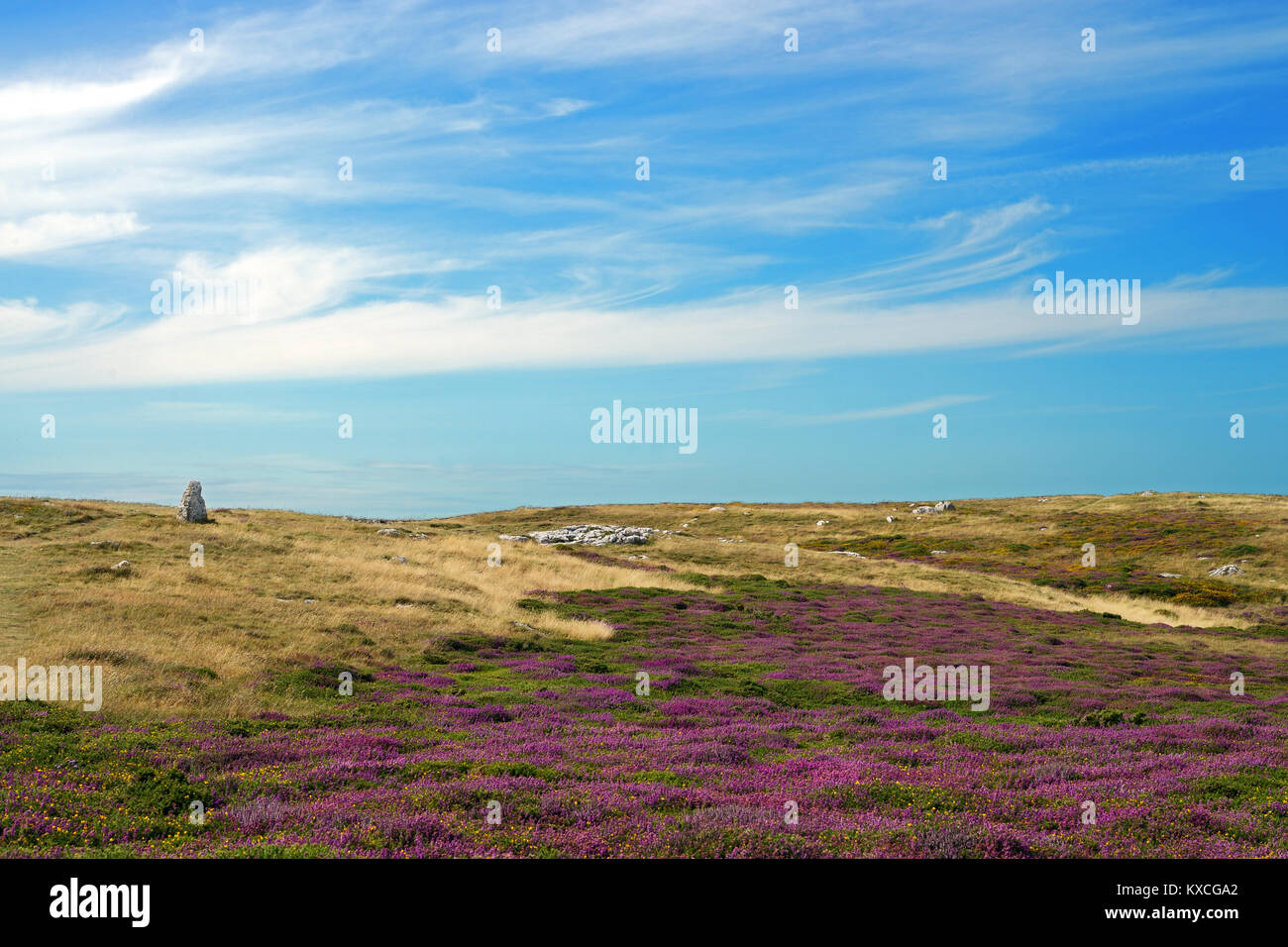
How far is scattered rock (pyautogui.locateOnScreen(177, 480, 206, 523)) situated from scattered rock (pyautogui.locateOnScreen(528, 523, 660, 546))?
34386 millimetres

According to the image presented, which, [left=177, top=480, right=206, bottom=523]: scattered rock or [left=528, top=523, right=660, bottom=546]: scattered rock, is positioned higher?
[left=177, top=480, right=206, bottom=523]: scattered rock

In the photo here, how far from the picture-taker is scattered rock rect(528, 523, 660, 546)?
83938 mm

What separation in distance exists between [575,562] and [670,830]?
42.6 m

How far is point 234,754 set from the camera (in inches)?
595

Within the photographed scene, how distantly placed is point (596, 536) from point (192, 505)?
4267 cm

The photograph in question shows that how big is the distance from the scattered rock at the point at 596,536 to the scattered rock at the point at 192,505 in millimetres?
34386

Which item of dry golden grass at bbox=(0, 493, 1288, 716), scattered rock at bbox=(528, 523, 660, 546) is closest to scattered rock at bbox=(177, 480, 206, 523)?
dry golden grass at bbox=(0, 493, 1288, 716)

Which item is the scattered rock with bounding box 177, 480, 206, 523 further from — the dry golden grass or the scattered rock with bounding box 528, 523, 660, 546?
the scattered rock with bounding box 528, 523, 660, 546

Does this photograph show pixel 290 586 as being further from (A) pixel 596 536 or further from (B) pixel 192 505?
(A) pixel 596 536

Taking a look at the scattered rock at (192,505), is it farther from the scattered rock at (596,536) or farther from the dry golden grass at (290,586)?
the scattered rock at (596,536)

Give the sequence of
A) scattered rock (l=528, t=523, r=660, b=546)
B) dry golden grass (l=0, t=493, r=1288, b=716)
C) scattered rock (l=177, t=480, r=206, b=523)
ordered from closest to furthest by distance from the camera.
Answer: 1. dry golden grass (l=0, t=493, r=1288, b=716)
2. scattered rock (l=177, t=480, r=206, b=523)
3. scattered rock (l=528, t=523, r=660, b=546)
